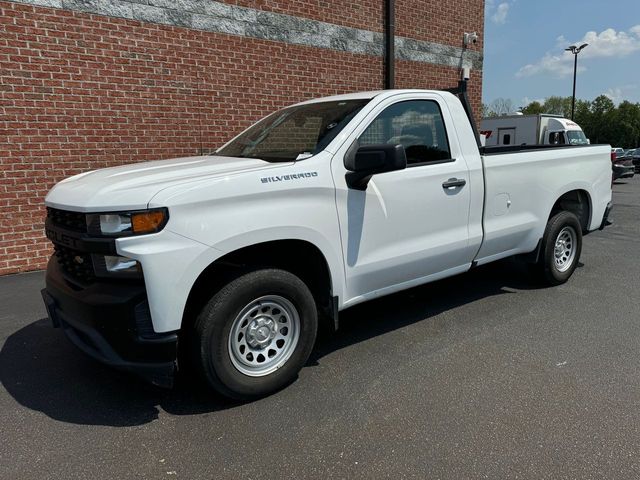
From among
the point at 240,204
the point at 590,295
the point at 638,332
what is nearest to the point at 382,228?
the point at 240,204

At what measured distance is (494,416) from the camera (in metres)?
2.90

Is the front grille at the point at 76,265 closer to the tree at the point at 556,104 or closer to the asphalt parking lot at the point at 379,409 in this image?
the asphalt parking lot at the point at 379,409

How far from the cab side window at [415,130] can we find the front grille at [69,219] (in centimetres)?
197

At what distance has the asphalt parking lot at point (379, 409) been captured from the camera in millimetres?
2523

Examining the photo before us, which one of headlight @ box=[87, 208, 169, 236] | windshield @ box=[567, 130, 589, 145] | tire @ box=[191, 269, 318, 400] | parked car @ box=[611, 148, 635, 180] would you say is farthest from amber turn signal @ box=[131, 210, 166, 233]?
windshield @ box=[567, 130, 589, 145]

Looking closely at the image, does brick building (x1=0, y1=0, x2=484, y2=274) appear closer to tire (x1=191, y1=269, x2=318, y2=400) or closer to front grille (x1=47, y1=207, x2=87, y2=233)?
front grille (x1=47, y1=207, x2=87, y2=233)

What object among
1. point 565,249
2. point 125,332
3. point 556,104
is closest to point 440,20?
point 565,249

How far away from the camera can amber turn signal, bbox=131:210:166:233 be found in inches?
103

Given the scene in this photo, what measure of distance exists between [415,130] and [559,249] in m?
2.59

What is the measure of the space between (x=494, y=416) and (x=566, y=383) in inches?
28.6

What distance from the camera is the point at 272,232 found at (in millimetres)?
3004

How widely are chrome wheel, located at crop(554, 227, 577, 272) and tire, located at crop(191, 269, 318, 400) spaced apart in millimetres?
3412

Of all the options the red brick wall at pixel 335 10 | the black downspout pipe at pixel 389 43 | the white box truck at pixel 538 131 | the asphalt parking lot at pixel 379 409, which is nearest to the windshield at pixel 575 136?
the white box truck at pixel 538 131

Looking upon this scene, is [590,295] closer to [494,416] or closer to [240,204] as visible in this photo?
[494,416]
